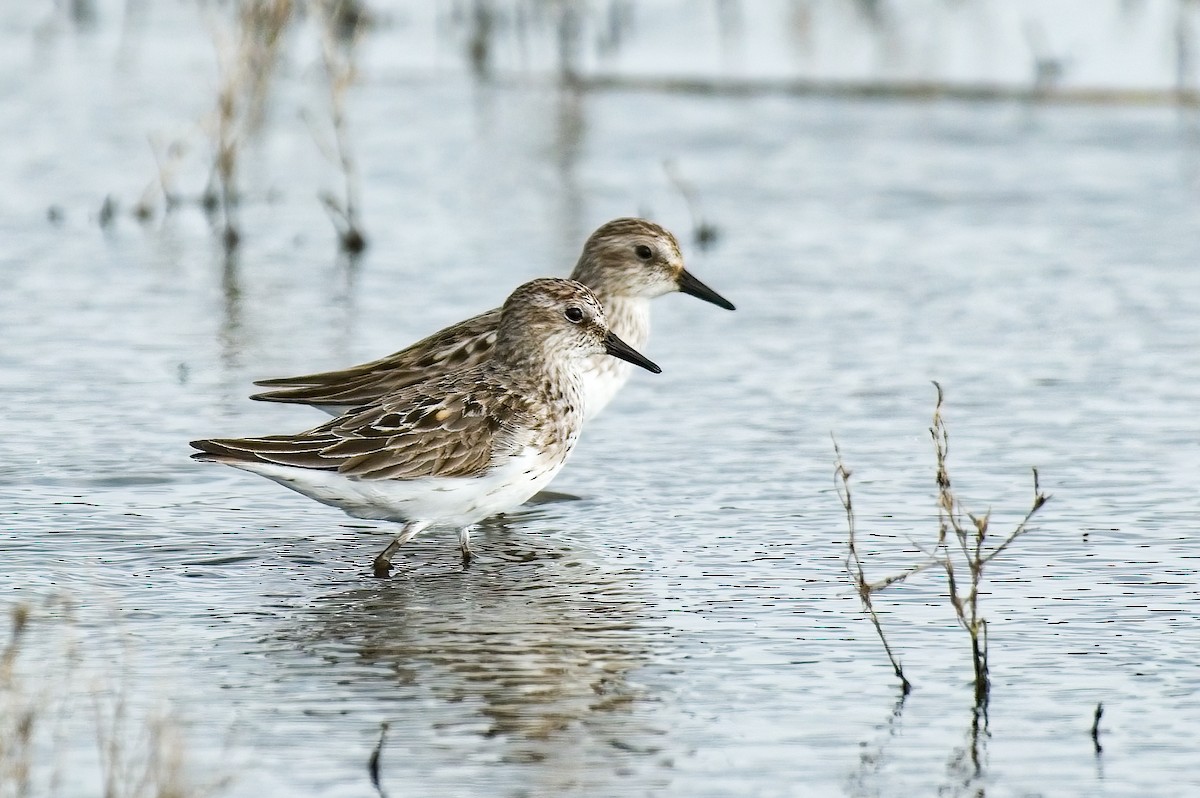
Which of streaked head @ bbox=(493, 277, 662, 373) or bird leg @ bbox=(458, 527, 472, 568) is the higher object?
streaked head @ bbox=(493, 277, 662, 373)

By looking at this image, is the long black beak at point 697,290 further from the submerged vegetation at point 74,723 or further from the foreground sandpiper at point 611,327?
the submerged vegetation at point 74,723

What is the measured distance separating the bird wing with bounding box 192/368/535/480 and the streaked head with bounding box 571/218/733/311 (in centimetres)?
202

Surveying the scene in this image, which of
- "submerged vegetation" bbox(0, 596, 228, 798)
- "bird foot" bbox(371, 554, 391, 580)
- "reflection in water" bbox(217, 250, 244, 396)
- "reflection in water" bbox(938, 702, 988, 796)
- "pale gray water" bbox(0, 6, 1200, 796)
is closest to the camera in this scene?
"submerged vegetation" bbox(0, 596, 228, 798)

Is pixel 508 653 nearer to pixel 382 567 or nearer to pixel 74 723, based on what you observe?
pixel 382 567

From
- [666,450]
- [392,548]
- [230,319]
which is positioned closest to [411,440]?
[392,548]

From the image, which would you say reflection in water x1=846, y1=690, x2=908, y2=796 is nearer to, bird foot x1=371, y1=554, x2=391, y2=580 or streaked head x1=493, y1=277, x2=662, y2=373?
bird foot x1=371, y1=554, x2=391, y2=580

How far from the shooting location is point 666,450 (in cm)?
892

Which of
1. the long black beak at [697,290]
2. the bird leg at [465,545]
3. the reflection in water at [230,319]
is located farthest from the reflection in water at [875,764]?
the reflection in water at [230,319]

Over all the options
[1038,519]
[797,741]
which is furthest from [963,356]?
[797,741]

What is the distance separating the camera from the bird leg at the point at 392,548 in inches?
281

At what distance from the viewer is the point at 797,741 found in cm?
551

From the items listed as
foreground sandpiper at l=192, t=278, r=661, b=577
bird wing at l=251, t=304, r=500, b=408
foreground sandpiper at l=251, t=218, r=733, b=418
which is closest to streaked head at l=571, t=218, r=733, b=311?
foreground sandpiper at l=251, t=218, r=733, b=418

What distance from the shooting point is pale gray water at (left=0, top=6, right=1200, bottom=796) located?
18.4ft

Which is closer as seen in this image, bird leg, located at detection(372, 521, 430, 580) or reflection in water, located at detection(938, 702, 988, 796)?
reflection in water, located at detection(938, 702, 988, 796)
